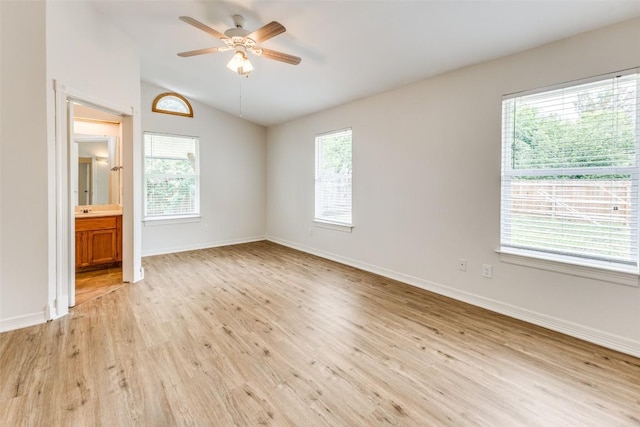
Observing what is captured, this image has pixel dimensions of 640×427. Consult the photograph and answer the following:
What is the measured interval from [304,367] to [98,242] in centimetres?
389

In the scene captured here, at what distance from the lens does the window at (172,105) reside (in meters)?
5.33

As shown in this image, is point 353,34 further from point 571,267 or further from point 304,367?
point 304,367

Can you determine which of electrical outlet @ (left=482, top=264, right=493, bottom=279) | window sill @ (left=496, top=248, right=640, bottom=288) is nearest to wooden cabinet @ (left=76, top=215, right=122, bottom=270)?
electrical outlet @ (left=482, top=264, right=493, bottom=279)

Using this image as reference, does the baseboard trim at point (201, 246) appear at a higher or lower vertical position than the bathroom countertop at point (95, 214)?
lower

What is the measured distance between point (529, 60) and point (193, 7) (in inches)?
127

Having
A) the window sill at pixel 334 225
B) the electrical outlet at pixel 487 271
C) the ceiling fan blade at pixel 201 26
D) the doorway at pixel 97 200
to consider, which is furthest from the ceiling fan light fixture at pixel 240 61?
the electrical outlet at pixel 487 271

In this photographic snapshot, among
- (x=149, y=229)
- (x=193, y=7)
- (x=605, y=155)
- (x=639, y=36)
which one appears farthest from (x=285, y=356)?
(x=149, y=229)

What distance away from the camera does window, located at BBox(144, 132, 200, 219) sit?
211 inches

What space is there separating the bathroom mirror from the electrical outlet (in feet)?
17.4

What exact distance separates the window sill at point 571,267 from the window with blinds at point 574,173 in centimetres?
5

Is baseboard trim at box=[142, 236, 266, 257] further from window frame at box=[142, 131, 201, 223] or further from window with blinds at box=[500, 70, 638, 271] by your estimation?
window with blinds at box=[500, 70, 638, 271]

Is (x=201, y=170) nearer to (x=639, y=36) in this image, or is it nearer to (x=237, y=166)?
(x=237, y=166)

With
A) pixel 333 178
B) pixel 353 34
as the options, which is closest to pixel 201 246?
pixel 333 178

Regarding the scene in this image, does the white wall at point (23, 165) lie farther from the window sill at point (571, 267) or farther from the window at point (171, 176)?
the window sill at point (571, 267)
